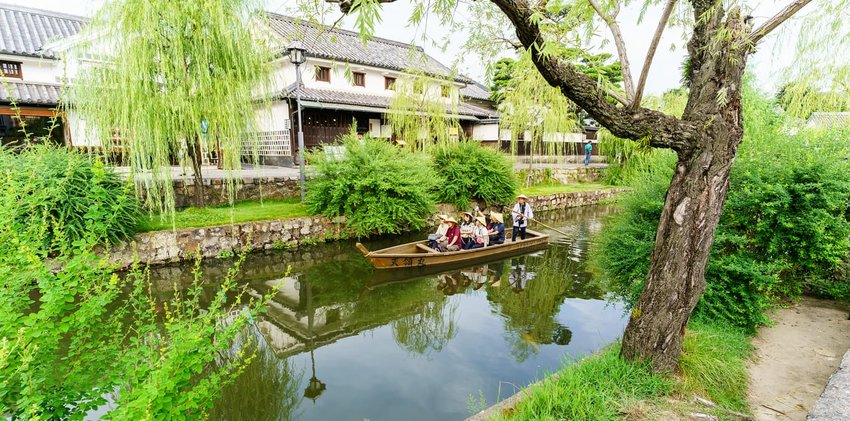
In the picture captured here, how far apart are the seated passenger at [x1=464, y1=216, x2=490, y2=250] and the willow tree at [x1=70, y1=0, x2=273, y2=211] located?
6094 mm

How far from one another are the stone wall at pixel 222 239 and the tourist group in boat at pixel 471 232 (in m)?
3.21

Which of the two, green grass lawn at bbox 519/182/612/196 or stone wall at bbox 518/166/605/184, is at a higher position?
stone wall at bbox 518/166/605/184

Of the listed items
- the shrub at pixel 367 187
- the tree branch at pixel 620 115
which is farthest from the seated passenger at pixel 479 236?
the tree branch at pixel 620 115

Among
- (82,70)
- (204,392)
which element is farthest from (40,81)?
(204,392)

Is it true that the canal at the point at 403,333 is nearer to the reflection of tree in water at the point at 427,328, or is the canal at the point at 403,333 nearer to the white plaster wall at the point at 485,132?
the reflection of tree in water at the point at 427,328

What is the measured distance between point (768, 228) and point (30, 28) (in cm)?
2132

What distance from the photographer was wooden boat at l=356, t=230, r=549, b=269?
8922 millimetres

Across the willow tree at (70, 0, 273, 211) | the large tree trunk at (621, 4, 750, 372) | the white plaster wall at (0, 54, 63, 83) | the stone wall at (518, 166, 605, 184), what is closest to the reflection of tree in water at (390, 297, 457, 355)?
the large tree trunk at (621, 4, 750, 372)

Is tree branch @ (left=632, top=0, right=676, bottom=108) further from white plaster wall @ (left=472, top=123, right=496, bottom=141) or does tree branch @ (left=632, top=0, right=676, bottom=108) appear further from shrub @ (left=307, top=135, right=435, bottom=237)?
white plaster wall @ (left=472, top=123, right=496, bottom=141)

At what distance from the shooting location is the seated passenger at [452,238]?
32.1ft

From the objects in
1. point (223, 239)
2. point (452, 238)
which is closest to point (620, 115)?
point (452, 238)

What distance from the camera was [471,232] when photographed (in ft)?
33.7

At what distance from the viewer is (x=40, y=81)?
13164 millimetres

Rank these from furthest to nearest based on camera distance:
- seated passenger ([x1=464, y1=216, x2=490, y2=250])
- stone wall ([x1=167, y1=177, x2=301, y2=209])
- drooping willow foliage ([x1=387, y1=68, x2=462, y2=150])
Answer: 1. drooping willow foliage ([x1=387, y1=68, x2=462, y2=150])
2. stone wall ([x1=167, y1=177, x2=301, y2=209])
3. seated passenger ([x1=464, y1=216, x2=490, y2=250])
